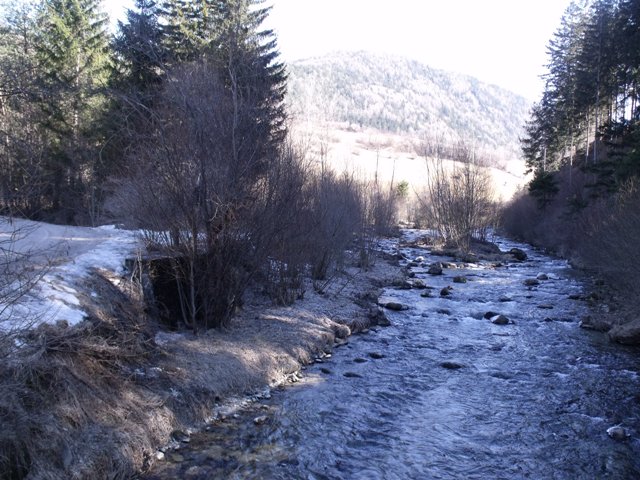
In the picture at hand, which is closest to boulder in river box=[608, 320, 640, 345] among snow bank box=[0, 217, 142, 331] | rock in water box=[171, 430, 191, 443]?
rock in water box=[171, 430, 191, 443]

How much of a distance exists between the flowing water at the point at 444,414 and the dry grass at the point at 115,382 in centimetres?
51

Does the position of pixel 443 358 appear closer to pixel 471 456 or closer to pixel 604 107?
pixel 471 456

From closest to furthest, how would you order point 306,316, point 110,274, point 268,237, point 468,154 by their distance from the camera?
point 110,274
point 268,237
point 306,316
point 468,154

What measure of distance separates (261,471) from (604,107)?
1556 inches

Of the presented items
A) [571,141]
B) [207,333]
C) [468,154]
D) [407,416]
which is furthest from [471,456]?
[571,141]

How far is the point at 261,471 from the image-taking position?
6.41 metres

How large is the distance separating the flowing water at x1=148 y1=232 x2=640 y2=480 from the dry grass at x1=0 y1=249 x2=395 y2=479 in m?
0.51

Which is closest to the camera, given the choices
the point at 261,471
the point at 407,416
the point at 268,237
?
the point at 261,471

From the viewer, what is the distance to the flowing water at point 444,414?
21.9ft

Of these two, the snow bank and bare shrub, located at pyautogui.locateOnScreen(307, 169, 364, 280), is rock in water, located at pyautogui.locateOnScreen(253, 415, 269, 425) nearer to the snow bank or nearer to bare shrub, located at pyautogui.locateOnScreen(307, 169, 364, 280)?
the snow bank

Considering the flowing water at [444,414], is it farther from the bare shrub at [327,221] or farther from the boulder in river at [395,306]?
the bare shrub at [327,221]

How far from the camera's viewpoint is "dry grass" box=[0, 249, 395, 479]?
17.8 feet

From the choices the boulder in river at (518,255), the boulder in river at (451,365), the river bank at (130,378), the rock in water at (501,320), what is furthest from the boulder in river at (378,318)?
the boulder in river at (518,255)

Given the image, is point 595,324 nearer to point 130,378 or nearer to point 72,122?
point 130,378
